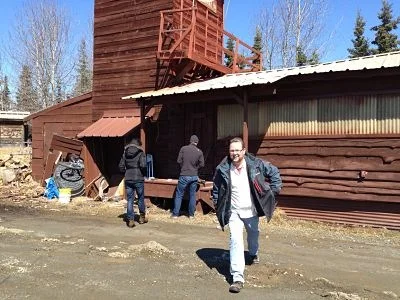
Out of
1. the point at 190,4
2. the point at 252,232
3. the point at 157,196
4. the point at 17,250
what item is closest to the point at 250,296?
the point at 252,232

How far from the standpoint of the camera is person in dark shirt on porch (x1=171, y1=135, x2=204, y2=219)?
36.1 ft

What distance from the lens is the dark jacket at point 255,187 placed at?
5730 millimetres

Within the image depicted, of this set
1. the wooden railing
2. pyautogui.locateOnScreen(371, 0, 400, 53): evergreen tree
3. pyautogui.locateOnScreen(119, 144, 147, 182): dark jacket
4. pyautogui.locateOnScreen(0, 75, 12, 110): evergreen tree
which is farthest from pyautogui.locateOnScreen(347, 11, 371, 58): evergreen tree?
pyautogui.locateOnScreen(0, 75, 12, 110): evergreen tree

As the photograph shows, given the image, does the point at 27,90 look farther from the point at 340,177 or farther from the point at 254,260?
the point at 254,260

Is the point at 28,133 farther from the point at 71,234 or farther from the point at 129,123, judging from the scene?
the point at 71,234

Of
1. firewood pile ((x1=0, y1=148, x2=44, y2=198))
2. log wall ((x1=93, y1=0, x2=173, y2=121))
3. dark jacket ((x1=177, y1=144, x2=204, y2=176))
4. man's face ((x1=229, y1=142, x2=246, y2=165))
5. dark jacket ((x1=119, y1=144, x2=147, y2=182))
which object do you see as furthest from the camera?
firewood pile ((x1=0, y1=148, x2=44, y2=198))

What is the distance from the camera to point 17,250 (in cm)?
743

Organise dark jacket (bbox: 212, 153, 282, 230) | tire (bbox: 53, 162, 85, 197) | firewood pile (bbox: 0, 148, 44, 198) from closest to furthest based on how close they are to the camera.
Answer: dark jacket (bbox: 212, 153, 282, 230)
tire (bbox: 53, 162, 85, 197)
firewood pile (bbox: 0, 148, 44, 198)

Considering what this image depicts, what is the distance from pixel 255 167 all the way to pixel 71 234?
4550 mm

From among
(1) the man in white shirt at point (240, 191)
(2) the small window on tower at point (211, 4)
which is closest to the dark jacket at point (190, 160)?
(1) the man in white shirt at point (240, 191)

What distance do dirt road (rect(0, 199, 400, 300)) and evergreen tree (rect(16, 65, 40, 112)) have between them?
116 feet

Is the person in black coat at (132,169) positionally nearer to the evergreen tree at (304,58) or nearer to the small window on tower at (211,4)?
the small window on tower at (211,4)

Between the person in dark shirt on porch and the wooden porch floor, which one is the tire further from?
the person in dark shirt on porch

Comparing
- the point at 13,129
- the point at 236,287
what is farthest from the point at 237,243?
the point at 13,129
